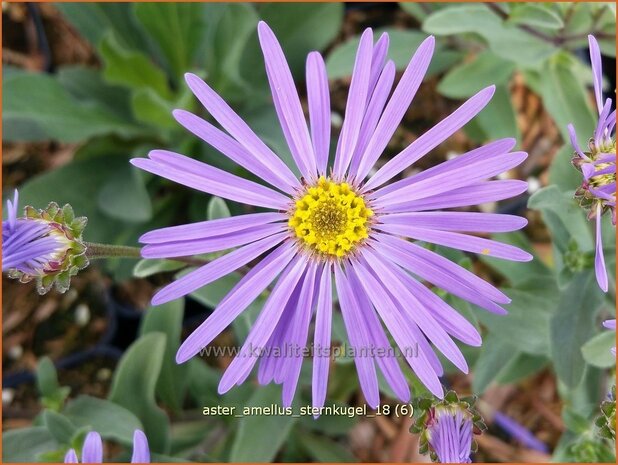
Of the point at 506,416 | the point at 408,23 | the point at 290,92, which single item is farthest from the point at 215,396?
the point at 408,23

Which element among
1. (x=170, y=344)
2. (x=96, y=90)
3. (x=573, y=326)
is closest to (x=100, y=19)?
(x=96, y=90)

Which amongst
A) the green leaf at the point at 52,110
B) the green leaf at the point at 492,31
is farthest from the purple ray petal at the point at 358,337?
the green leaf at the point at 52,110

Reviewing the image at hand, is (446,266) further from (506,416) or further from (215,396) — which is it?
(506,416)

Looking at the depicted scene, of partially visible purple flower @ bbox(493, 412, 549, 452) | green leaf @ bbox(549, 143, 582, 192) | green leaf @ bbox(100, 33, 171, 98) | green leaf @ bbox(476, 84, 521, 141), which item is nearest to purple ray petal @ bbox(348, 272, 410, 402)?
green leaf @ bbox(549, 143, 582, 192)

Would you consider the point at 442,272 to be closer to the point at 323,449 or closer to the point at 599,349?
the point at 599,349

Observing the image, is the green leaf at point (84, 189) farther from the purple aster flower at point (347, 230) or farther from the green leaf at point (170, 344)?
the purple aster flower at point (347, 230)

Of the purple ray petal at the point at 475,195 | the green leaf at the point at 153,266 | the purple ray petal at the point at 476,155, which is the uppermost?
the purple ray petal at the point at 476,155
